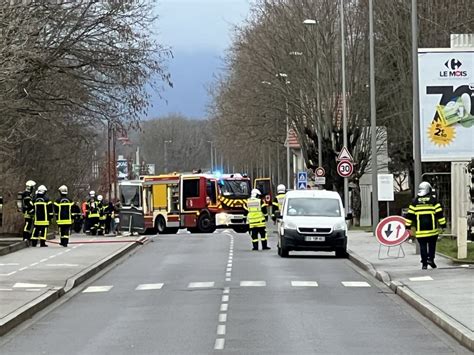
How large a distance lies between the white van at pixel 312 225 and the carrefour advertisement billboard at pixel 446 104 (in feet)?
9.76

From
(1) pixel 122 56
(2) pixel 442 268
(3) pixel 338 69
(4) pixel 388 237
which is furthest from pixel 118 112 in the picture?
(3) pixel 338 69

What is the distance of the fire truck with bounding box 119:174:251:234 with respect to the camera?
171ft

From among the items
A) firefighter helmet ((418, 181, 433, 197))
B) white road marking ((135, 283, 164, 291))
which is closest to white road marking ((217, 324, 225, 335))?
white road marking ((135, 283, 164, 291))

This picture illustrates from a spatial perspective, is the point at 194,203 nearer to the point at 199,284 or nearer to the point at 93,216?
the point at 93,216

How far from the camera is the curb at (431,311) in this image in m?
13.0

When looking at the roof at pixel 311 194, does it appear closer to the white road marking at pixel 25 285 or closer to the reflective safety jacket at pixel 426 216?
the reflective safety jacket at pixel 426 216

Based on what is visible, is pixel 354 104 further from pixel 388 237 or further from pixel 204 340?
pixel 204 340

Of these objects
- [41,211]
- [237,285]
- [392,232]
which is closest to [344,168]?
[41,211]

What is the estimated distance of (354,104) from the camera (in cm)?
5253

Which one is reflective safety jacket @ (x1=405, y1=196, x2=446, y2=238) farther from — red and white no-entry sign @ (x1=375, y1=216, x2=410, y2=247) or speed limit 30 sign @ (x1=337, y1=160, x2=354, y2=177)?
speed limit 30 sign @ (x1=337, y1=160, x2=354, y2=177)

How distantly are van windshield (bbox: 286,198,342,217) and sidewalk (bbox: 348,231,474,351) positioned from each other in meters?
1.27

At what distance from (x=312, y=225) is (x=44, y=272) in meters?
7.65

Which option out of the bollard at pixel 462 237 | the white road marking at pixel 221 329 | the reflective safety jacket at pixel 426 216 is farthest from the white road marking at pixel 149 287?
the bollard at pixel 462 237

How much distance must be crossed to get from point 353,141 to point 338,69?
3558mm
